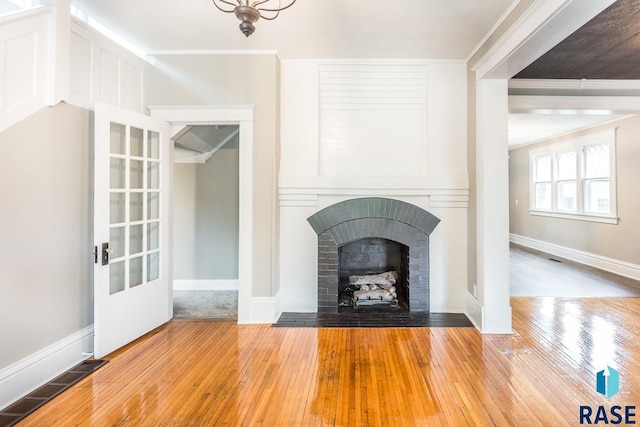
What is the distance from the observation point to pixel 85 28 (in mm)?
2523

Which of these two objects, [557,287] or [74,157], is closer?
[74,157]

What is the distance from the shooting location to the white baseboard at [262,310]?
3180 mm

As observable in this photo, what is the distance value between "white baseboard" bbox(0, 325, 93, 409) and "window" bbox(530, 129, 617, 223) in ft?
24.7

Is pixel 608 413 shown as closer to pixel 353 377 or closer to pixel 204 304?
pixel 353 377

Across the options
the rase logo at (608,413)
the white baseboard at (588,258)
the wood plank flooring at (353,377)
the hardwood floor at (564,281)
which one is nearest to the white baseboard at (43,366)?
the wood plank flooring at (353,377)

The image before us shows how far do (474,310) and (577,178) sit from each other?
502 cm

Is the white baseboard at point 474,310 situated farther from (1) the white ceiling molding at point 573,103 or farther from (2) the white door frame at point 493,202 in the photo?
(1) the white ceiling molding at point 573,103

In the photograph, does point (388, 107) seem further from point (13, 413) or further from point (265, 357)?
point (13, 413)

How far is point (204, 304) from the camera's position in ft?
12.4

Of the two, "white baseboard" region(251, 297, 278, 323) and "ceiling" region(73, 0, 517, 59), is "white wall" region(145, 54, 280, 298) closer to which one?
"white baseboard" region(251, 297, 278, 323)

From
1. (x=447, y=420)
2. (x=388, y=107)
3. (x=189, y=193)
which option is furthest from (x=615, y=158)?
(x=189, y=193)

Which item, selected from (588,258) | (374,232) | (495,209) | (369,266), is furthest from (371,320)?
(588,258)

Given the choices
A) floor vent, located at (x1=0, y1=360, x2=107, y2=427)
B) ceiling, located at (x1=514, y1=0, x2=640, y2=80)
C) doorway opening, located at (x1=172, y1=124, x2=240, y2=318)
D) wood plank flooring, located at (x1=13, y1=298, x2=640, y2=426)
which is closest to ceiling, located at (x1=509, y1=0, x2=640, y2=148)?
ceiling, located at (x1=514, y1=0, x2=640, y2=80)

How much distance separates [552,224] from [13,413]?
877 cm
